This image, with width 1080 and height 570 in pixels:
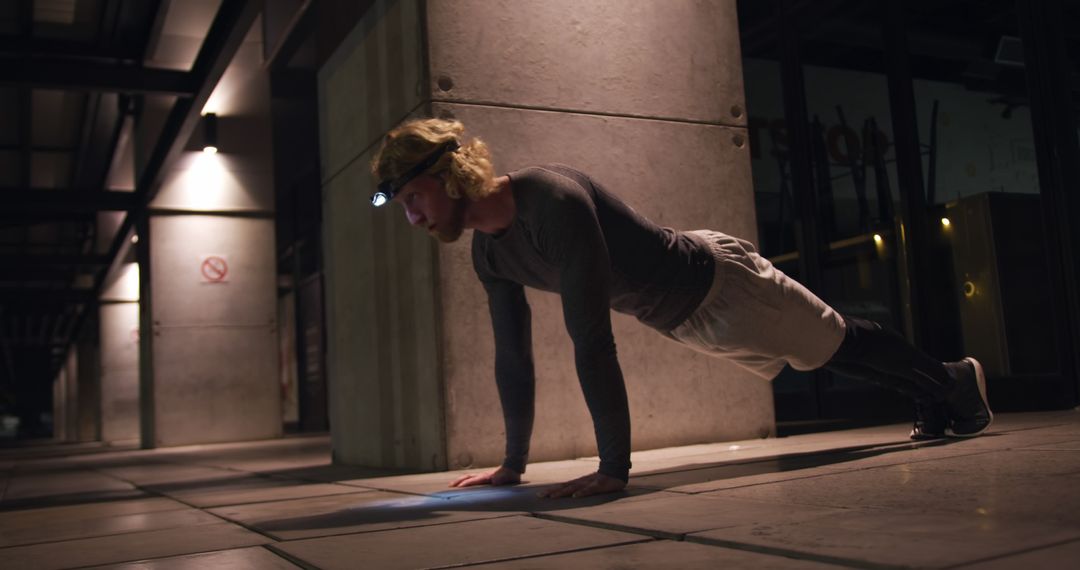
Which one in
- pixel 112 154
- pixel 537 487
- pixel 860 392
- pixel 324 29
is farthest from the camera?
pixel 112 154

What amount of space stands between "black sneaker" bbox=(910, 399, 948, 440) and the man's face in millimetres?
1811

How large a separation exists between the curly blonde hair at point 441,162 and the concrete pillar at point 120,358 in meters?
16.7

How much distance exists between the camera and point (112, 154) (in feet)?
42.4

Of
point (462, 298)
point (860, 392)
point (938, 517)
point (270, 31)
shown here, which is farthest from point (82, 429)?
point (938, 517)

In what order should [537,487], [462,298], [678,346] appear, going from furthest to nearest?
[678,346] → [462,298] → [537,487]

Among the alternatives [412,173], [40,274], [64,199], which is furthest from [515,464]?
[40,274]

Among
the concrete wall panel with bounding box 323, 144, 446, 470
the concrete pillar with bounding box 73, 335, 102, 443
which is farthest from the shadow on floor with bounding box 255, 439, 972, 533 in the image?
the concrete pillar with bounding box 73, 335, 102, 443

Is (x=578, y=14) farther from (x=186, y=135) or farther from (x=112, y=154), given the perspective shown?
(x=112, y=154)

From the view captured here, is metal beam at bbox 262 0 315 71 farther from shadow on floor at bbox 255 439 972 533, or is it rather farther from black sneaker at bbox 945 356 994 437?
black sneaker at bbox 945 356 994 437

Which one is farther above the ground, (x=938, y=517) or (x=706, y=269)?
(x=706, y=269)

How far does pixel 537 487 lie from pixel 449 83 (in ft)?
6.14

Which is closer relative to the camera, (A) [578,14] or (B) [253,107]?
(A) [578,14]

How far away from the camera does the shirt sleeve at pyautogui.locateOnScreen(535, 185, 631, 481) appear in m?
2.61

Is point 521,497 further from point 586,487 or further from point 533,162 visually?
point 533,162
